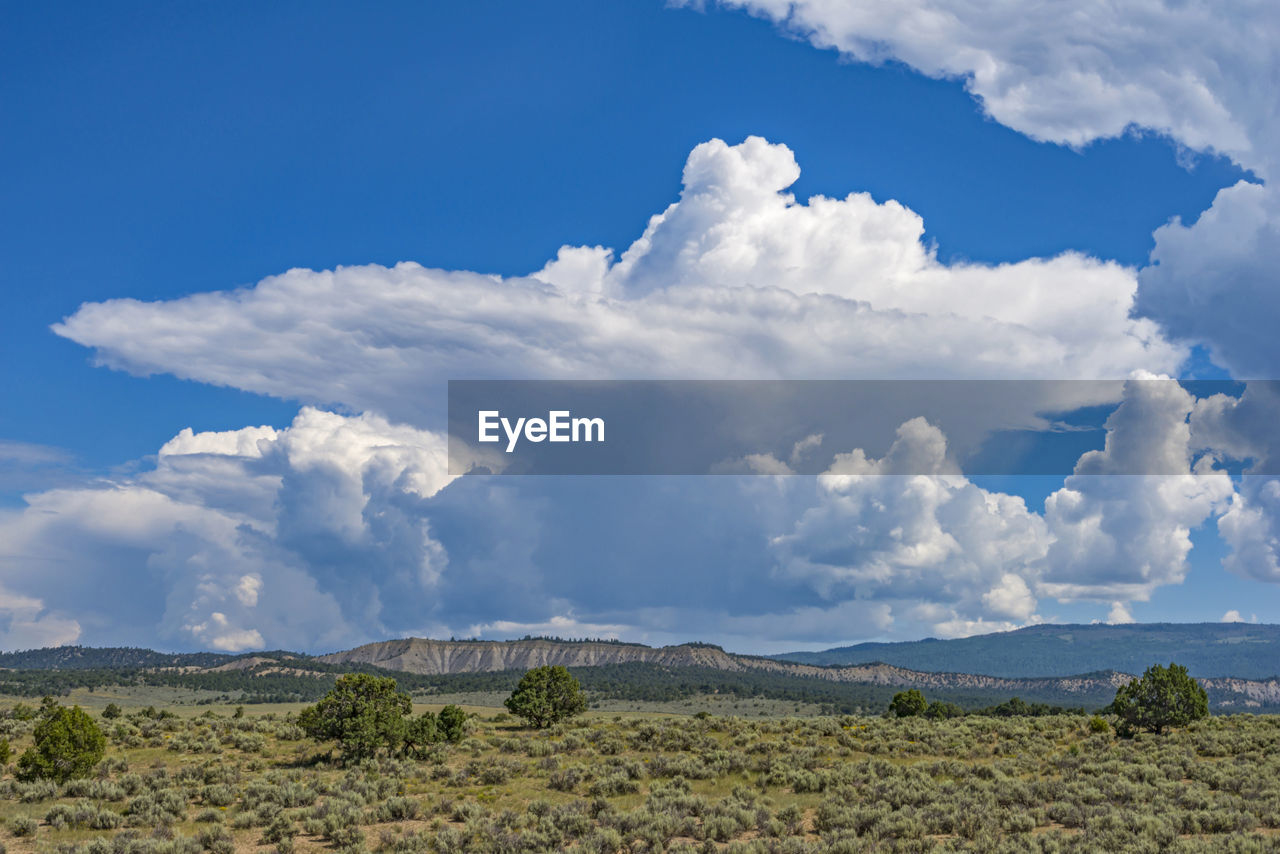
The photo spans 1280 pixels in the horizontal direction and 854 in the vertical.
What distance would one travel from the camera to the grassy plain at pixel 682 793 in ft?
96.0

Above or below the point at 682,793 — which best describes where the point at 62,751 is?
above

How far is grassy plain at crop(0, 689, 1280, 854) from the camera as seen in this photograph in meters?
29.2

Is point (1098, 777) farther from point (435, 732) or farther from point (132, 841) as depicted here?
point (132, 841)

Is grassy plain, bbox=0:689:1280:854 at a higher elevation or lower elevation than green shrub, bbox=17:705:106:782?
lower

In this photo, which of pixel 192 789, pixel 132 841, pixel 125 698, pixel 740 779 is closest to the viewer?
Result: pixel 132 841

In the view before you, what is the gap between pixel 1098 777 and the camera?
4006 centimetres

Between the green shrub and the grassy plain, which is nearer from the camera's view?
the grassy plain

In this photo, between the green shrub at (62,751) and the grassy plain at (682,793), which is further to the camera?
the green shrub at (62,751)

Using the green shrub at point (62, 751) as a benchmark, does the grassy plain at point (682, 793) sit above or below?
below

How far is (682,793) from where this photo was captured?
38.0m

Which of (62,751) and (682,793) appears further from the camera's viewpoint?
(62,751)

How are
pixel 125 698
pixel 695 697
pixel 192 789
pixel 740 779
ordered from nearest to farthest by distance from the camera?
pixel 192 789 < pixel 740 779 < pixel 125 698 < pixel 695 697

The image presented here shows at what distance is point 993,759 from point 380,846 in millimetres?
34677

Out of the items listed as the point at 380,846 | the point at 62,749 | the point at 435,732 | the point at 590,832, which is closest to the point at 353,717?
the point at 435,732
